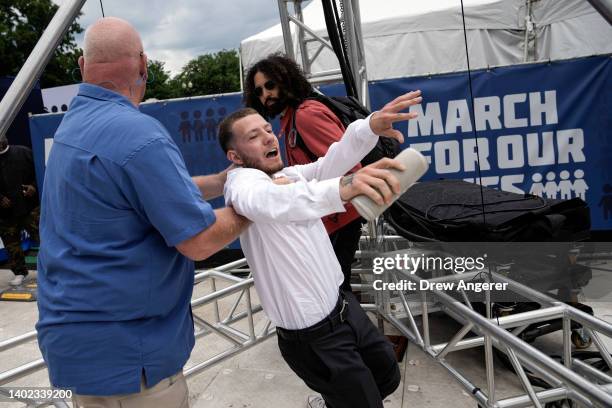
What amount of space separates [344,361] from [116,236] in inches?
35.1

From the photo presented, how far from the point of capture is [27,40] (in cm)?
2041

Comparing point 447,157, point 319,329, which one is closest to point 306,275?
point 319,329

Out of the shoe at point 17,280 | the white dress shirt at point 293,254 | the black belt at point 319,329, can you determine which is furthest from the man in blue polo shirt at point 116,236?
the shoe at point 17,280

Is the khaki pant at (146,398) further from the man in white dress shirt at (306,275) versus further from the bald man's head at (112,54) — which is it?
Result: the bald man's head at (112,54)

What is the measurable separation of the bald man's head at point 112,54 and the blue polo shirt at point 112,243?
39 millimetres

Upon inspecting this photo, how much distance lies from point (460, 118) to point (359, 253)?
312 centimetres

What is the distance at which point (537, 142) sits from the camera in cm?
543

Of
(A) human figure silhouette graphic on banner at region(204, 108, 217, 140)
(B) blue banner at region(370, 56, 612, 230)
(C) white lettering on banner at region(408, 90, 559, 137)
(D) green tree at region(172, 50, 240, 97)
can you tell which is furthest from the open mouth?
(D) green tree at region(172, 50, 240, 97)

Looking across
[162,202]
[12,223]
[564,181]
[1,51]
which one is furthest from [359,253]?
[1,51]

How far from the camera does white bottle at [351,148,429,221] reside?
3.56ft

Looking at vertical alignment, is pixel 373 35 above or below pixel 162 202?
above

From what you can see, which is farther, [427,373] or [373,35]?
[373,35]

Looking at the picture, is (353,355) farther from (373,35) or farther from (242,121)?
(373,35)

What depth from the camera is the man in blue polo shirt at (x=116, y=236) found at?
45.6 inches
